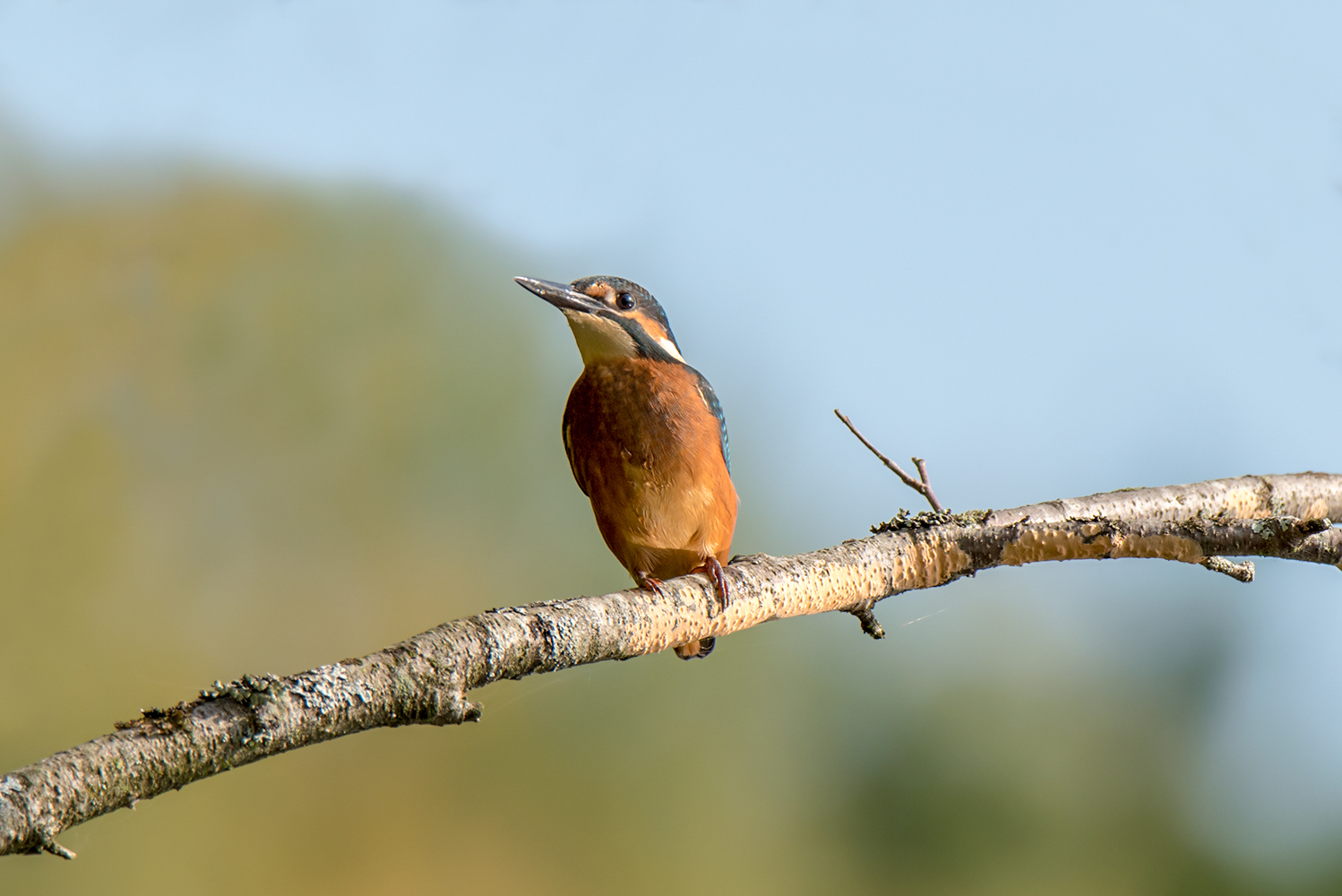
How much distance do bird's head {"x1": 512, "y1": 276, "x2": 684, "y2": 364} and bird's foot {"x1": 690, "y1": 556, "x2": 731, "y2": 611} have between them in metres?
0.38

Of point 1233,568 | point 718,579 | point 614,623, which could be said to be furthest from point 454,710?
point 1233,568

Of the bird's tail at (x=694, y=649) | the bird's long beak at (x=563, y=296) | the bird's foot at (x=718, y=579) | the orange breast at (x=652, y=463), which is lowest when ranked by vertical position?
the bird's tail at (x=694, y=649)

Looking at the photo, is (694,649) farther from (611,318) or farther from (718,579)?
(611,318)

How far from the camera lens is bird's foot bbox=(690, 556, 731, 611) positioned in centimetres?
143

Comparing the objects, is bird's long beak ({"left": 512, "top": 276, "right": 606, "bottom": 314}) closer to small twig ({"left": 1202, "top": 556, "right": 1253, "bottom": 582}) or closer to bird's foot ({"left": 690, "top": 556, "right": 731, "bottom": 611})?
bird's foot ({"left": 690, "top": 556, "right": 731, "bottom": 611})

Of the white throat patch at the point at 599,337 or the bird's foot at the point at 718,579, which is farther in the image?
the white throat patch at the point at 599,337

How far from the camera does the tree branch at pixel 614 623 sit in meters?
0.85

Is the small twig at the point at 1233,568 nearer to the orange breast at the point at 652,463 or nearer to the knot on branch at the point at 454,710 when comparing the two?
the orange breast at the point at 652,463

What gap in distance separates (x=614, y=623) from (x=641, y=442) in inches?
15.9

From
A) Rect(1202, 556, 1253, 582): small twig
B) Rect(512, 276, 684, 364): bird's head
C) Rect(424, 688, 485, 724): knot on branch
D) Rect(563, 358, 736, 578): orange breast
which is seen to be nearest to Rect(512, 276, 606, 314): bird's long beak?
Rect(512, 276, 684, 364): bird's head

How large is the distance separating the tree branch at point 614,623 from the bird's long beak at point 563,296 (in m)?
0.47

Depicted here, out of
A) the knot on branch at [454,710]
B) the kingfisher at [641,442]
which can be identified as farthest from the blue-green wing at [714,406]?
the knot on branch at [454,710]

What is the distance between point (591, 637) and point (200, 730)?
45 cm

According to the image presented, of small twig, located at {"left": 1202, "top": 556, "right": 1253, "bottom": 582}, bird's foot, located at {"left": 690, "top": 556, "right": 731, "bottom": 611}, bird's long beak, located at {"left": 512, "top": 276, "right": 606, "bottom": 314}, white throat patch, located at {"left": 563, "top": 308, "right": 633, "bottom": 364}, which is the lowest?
small twig, located at {"left": 1202, "top": 556, "right": 1253, "bottom": 582}
